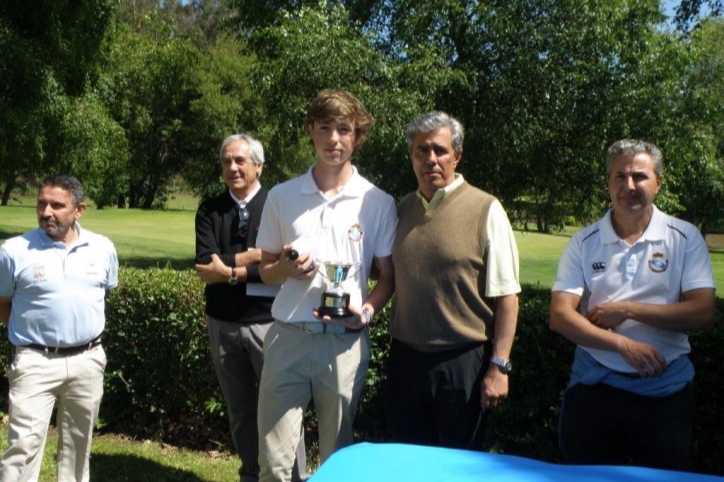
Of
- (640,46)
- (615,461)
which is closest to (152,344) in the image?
(615,461)

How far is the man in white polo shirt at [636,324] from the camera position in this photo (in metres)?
3.36

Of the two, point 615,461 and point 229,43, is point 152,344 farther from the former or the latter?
point 229,43

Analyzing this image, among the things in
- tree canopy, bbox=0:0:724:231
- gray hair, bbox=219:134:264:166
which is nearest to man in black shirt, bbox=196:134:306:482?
gray hair, bbox=219:134:264:166

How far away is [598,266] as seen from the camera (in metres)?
3.56

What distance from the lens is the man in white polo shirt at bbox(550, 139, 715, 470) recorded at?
11.0 ft

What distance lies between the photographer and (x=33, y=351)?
15.1ft

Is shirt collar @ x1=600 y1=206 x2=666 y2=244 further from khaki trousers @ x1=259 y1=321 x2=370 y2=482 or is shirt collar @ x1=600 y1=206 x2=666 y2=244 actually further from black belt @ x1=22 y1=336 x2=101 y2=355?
black belt @ x1=22 y1=336 x2=101 y2=355

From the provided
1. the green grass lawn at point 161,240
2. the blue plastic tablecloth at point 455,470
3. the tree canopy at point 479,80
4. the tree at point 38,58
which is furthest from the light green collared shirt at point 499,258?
the green grass lawn at point 161,240

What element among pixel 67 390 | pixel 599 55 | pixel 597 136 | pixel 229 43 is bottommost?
pixel 67 390

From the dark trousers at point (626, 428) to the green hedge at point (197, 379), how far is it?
47.9 inches

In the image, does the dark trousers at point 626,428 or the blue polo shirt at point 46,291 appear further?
the blue polo shirt at point 46,291

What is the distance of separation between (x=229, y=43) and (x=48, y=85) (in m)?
33.0

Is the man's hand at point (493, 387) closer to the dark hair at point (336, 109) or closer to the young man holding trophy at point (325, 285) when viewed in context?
the young man holding trophy at point (325, 285)

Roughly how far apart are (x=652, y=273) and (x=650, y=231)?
20 centimetres
